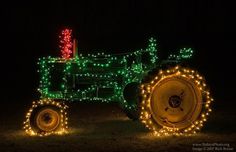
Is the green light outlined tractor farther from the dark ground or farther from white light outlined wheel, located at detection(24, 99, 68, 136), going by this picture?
the dark ground

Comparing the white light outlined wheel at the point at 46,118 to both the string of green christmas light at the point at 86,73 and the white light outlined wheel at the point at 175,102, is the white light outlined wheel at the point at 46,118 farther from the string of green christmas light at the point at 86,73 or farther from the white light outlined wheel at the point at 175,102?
the white light outlined wheel at the point at 175,102

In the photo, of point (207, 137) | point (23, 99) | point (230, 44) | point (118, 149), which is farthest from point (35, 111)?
point (230, 44)

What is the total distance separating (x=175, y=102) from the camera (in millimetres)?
13852

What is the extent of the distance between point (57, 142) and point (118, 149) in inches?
72.0

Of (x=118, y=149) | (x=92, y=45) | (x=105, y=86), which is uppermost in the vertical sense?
(x=92, y=45)

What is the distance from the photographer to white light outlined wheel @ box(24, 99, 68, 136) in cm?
1415

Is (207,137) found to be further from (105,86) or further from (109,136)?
(105,86)

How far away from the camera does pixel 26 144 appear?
12422mm

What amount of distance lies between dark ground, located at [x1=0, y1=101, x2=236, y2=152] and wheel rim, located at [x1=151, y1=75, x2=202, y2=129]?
0.55m

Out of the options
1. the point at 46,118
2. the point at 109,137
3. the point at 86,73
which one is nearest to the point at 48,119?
the point at 46,118

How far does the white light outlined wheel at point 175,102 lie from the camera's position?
13.4 metres

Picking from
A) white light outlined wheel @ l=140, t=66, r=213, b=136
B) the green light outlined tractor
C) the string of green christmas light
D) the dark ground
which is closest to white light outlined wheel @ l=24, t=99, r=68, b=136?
the green light outlined tractor

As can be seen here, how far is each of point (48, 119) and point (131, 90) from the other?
2623mm

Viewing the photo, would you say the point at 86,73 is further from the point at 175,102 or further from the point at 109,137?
the point at 175,102
